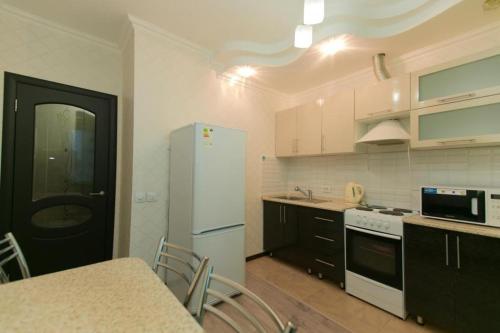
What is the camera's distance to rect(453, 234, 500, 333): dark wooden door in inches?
57.7

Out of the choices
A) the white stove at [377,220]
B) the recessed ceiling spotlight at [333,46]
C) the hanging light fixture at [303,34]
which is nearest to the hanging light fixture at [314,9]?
the hanging light fixture at [303,34]

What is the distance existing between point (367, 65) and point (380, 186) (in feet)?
4.80

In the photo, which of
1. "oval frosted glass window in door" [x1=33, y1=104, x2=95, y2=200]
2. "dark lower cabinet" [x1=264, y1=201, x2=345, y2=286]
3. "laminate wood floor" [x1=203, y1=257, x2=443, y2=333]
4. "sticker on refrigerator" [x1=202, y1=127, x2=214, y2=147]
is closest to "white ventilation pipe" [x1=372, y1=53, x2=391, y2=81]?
"dark lower cabinet" [x1=264, y1=201, x2=345, y2=286]

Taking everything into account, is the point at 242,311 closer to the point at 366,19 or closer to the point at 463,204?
the point at 463,204

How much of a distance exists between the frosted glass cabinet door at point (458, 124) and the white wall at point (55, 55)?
120 inches

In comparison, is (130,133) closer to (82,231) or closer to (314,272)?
(82,231)

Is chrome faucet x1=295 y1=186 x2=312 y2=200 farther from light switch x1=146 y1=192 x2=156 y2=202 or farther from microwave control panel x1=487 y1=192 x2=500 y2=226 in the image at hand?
light switch x1=146 y1=192 x2=156 y2=202

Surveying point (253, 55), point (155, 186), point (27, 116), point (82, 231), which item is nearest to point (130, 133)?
point (155, 186)

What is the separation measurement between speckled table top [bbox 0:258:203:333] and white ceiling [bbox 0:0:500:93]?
2039mm

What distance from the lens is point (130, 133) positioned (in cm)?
215

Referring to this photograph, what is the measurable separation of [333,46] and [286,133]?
130 centimetres

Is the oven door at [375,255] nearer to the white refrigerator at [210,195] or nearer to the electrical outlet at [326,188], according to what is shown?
the electrical outlet at [326,188]

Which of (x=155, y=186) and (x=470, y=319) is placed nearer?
(x=470, y=319)

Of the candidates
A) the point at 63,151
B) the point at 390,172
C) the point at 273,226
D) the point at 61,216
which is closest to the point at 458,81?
the point at 390,172
